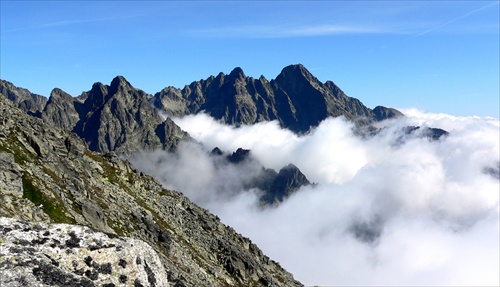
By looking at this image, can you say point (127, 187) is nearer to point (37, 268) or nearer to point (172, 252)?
point (172, 252)

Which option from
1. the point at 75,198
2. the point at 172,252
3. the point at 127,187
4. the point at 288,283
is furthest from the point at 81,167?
the point at 288,283

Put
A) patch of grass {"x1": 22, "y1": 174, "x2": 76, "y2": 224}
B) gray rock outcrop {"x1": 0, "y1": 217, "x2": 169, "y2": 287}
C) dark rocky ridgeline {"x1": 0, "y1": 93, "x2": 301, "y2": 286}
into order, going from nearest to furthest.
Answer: gray rock outcrop {"x1": 0, "y1": 217, "x2": 169, "y2": 287}
patch of grass {"x1": 22, "y1": 174, "x2": 76, "y2": 224}
dark rocky ridgeline {"x1": 0, "y1": 93, "x2": 301, "y2": 286}

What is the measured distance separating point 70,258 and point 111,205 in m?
84.7

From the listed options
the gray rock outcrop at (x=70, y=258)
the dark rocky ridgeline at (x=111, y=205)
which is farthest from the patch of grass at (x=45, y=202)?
the gray rock outcrop at (x=70, y=258)

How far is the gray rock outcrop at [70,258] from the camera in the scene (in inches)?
627

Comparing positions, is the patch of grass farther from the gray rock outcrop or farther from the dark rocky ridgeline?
the gray rock outcrop

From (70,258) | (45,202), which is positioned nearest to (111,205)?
(45,202)

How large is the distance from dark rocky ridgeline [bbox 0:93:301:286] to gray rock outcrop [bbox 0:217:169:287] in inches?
1353

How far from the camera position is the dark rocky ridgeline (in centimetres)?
6831

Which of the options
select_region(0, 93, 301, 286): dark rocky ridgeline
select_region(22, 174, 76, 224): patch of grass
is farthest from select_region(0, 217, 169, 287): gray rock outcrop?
select_region(22, 174, 76, 224): patch of grass

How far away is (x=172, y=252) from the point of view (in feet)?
316

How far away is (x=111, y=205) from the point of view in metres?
97.4

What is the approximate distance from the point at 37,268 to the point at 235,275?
105140 mm

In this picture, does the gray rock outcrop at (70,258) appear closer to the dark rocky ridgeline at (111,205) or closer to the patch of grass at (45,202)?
the dark rocky ridgeline at (111,205)
